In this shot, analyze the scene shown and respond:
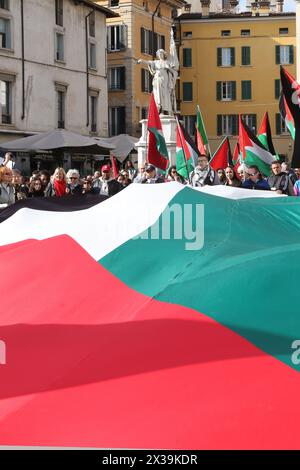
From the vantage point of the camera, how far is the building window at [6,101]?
3800 centimetres

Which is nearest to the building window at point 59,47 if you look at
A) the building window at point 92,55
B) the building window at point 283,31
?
the building window at point 92,55

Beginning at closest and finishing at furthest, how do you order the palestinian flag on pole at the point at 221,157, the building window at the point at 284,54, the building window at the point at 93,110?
the palestinian flag on pole at the point at 221,157 < the building window at the point at 93,110 < the building window at the point at 284,54

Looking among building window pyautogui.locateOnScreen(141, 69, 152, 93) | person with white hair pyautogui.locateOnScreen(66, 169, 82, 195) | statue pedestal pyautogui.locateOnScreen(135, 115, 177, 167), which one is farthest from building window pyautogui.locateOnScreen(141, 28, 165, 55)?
person with white hair pyautogui.locateOnScreen(66, 169, 82, 195)

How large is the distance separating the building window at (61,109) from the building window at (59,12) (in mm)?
3346

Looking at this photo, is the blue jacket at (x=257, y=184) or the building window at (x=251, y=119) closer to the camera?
the blue jacket at (x=257, y=184)

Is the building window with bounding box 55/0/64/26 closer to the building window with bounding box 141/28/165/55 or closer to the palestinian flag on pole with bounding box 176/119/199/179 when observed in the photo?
the building window with bounding box 141/28/165/55

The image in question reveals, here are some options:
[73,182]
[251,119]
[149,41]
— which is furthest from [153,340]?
[251,119]

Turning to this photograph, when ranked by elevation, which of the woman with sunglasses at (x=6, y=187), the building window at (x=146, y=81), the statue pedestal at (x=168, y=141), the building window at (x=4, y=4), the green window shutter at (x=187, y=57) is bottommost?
the woman with sunglasses at (x=6, y=187)

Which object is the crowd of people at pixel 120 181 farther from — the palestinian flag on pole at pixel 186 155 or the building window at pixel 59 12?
the building window at pixel 59 12

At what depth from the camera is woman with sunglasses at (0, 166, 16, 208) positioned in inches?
394

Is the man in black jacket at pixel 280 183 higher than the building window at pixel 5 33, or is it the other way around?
the building window at pixel 5 33

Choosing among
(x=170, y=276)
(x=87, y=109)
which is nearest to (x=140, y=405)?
(x=170, y=276)

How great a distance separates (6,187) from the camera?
33.4 ft
